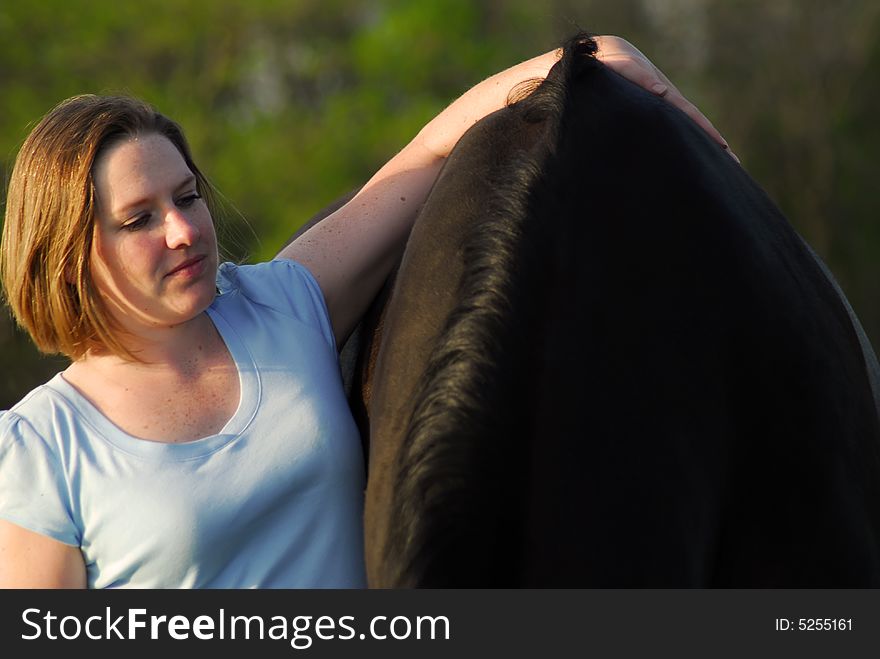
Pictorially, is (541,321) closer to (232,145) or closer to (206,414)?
(206,414)

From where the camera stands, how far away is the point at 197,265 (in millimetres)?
1894

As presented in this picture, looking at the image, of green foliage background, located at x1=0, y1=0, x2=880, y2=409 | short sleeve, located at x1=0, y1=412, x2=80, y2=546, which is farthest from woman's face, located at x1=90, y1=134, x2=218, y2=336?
green foliage background, located at x1=0, y1=0, x2=880, y2=409

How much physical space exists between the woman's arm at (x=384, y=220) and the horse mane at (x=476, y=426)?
56 cm

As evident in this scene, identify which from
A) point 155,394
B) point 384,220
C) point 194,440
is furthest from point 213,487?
point 384,220

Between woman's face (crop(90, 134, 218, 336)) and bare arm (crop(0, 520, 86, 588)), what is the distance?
0.38 meters

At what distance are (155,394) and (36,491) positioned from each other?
0.24 m

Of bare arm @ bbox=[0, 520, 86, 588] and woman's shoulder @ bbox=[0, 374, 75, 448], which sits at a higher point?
woman's shoulder @ bbox=[0, 374, 75, 448]

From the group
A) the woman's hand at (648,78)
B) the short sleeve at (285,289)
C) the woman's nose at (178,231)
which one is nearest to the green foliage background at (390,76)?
the woman's hand at (648,78)

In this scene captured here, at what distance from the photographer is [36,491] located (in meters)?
1.72

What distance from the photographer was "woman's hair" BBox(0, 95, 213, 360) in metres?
1.84

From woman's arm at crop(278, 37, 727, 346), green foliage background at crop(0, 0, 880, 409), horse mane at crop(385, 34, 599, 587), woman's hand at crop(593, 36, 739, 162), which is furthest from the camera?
green foliage background at crop(0, 0, 880, 409)

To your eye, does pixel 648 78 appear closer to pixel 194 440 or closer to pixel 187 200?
pixel 187 200
